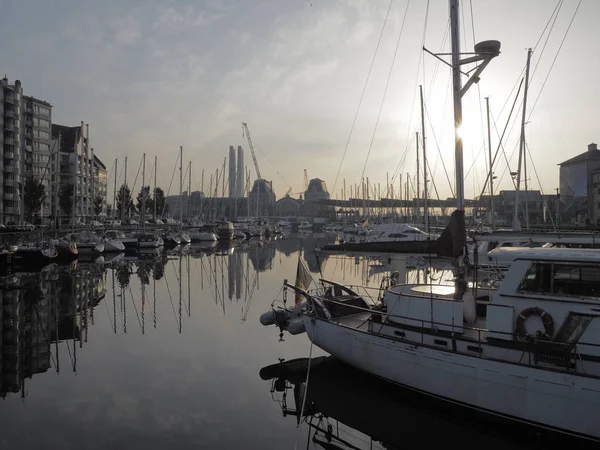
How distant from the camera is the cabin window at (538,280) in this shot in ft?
40.4

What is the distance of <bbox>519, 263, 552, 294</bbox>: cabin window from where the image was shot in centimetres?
1233

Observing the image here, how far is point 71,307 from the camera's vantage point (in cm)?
2850

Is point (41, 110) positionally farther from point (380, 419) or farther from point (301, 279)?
point (380, 419)

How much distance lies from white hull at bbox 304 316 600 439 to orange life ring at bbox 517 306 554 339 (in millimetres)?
1229

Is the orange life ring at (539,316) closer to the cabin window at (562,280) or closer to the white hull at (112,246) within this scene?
the cabin window at (562,280)

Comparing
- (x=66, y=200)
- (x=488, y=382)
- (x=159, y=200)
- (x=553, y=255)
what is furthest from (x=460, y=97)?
(x=159, y=200)

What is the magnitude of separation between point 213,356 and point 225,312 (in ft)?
30.2

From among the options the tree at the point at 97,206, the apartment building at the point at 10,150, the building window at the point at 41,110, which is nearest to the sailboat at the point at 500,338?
the apartment building at the point at 10,150

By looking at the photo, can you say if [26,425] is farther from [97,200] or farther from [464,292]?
[97,200]

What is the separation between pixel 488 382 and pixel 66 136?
13242cm

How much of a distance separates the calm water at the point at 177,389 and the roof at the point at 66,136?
101430 millimetres

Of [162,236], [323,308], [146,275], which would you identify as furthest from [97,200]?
[323,308]

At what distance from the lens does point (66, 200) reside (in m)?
102

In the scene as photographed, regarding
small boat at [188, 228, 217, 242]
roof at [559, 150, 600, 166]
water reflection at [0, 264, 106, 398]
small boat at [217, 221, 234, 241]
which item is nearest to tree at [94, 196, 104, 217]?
small boat at [188, 228, 217, 242]
